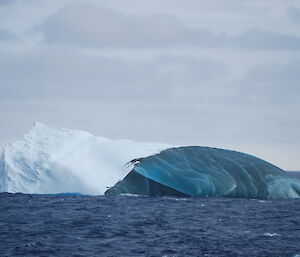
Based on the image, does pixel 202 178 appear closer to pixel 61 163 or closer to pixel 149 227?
pixel 61 163

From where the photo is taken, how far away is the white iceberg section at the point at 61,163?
115 feet

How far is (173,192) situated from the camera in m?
35.3

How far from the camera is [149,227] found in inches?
942

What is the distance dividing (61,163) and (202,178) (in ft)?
25.9

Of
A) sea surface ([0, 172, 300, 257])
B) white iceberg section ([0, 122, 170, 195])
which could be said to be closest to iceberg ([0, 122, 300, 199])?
white iceberg section ([0, 122, 170, 195])

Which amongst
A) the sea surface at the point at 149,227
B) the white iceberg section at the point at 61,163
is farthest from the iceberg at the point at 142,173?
the sea surface at the point at 149,227

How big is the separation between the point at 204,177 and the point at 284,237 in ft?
43.1

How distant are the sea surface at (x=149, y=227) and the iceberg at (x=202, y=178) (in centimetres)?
64

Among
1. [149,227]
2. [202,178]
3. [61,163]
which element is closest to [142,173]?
[202,178]

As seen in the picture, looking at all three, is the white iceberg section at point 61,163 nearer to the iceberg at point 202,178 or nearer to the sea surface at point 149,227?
the sea surface at point 149,227

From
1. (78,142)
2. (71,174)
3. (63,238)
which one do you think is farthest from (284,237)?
(78,142)

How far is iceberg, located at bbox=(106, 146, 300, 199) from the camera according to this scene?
3425cm

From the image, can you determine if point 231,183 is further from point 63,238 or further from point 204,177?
point 63,238

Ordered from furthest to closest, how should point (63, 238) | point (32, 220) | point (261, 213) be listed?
1. point (261, 213)
2. point (32, 220)
3. point (63, 238)
